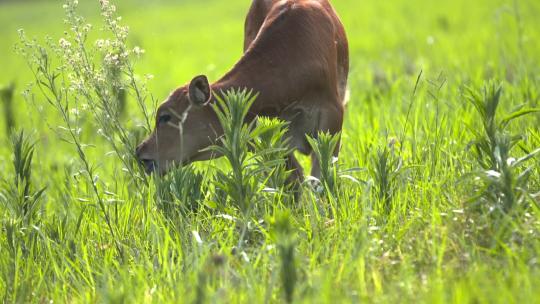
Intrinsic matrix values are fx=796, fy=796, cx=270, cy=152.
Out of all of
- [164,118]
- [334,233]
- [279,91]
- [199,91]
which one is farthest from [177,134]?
[334,233]

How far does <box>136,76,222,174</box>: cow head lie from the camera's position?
4.47m

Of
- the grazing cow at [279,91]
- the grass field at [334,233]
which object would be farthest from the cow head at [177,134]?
the grass field at [334,233]

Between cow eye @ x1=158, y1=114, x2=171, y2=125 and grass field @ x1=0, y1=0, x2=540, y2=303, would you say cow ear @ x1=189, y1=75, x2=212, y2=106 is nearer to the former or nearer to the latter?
cow eye @ x1=158, y1=114, x2=171, y2=125

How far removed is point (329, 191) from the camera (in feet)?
11.6

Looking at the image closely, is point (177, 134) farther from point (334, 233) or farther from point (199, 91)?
point (334, 233)

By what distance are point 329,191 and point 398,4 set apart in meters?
12.9

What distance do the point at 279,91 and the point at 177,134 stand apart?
64 cm

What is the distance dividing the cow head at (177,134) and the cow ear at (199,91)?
0.15ft

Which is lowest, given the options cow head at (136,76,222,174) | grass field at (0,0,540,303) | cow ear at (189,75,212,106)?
grass field at (0,0,540,303)

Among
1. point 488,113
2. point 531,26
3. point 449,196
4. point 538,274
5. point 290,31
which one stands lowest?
point 538,274

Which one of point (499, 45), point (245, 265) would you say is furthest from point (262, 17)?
point (499, 45)

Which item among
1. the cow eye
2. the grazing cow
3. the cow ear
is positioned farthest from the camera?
the cow eye

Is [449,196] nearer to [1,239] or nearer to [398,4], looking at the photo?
[1,239]

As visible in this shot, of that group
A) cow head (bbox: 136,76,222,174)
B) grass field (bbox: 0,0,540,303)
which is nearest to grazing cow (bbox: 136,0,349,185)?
cow head (bbox: 136,76,222,174)
